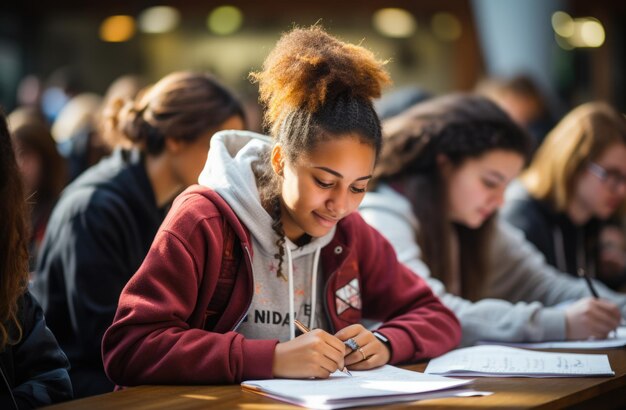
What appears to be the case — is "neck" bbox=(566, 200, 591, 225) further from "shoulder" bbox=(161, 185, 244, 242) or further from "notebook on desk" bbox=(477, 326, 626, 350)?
"shoulder" bbox=(161, 185, 244, 242)

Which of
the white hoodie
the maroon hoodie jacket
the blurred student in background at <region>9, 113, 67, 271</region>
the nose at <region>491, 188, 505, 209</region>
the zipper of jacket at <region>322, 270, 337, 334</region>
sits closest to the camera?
the maroon hoodie jacket

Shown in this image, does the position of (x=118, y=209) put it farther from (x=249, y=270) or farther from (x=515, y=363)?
(x=515, y=363)

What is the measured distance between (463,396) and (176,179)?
131 centimetres

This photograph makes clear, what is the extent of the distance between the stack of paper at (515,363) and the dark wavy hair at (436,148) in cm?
57

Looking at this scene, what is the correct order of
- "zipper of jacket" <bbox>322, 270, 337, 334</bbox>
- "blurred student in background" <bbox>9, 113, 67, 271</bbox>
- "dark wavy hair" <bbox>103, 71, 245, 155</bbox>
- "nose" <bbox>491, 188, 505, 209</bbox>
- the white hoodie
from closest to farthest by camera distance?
the white hoodie
"zipper of jacket" <bbox>322, 270, 337, 334</bbox>
"dark wavy hair" <bbox>103, 71, 245, 155</bbox>
"nose" <bbox>491, 188, 505, 209</bbox>
"blurred student in background" <bbox>9, 113, 67, 271</bbox>

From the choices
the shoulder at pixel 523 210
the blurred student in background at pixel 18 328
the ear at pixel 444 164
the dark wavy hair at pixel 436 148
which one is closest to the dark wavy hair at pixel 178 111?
the dark wavy hair at pixel 436 148

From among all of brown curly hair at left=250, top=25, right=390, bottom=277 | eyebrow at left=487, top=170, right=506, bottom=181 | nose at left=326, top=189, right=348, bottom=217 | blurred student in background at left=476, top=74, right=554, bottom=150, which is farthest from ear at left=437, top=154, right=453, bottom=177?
blurred student in background at left=476, top=74, right=554, bottom=150

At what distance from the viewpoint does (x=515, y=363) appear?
2.08 metres

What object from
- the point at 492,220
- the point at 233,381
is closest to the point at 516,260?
the point at 492,220

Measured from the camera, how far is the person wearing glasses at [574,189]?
349 cm

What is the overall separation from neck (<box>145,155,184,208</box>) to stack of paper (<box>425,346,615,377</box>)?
40.1 inches

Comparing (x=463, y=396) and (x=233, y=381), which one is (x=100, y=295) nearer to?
(x=233, y=381)

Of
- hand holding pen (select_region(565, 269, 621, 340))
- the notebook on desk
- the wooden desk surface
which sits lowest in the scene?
the notebook on desk

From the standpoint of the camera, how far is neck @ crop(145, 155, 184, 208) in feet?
9.00
